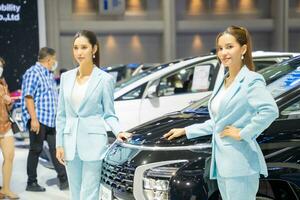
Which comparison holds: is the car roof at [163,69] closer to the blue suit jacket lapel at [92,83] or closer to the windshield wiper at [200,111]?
the windshield wiper at [200,111]

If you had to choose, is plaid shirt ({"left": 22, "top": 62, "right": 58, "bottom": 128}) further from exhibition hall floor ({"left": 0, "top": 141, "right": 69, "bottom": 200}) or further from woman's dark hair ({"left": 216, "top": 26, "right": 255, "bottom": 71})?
woman's dark hair ({"left": 216, "top": 26, "right": 255, "bottom": 71})

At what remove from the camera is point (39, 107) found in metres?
5.41

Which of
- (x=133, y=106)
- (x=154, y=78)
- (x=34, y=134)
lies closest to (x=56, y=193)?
(x=34, y=134)

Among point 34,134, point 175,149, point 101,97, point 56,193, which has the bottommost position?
point 56,193

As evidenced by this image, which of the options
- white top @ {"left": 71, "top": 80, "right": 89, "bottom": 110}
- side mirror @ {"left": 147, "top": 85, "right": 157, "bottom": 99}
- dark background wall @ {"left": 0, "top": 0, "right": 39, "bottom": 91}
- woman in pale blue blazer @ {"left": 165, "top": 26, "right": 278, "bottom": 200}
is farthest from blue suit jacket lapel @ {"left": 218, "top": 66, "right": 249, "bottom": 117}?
dark background wall @ {"left": 0, "top": 0, "right": 39, "bottom": 91}

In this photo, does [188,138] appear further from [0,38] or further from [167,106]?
[0,38]

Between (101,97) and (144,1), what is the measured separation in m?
14.8

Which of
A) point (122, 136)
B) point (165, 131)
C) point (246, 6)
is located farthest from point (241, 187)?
point (246, 6)

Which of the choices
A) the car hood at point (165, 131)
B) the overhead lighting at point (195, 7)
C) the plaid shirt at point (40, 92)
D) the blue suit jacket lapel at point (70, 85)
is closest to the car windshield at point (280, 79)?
the car hood at point (165, 131)

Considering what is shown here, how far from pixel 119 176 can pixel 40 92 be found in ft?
8.86

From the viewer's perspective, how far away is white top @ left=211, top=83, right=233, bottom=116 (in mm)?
2611

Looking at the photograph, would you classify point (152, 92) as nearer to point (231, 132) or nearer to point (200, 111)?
point (200, 111)

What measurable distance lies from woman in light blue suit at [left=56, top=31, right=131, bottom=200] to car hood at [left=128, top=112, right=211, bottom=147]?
13 cm

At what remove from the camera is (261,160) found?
2.55 metres
